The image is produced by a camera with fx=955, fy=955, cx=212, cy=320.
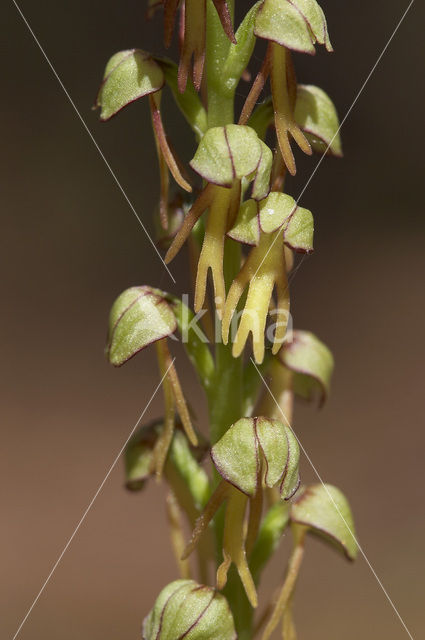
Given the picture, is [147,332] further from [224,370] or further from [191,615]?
[191,615]

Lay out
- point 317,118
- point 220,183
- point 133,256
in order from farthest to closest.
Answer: point 133,256, point 317,118, point 220,183

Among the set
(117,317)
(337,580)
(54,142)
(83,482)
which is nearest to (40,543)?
(83,482)

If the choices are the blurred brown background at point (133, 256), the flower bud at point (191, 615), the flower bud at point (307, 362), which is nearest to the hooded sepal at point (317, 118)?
the flower bud at point (307, 362)

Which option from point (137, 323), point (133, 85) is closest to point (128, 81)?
point (133, 85)

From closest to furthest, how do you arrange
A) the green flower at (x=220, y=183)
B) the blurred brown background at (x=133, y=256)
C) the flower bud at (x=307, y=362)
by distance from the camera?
the green flower at (x=220, y=183) < the flower bud at (x=307, y=362) < the blurred brown background at (x=133, y=256)

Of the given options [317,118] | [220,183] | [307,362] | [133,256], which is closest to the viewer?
[220,183]

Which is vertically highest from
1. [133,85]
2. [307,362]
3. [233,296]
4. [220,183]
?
[133,85]

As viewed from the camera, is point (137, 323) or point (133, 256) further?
point (133, 256)

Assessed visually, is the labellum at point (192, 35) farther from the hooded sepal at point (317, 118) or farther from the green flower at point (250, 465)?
the green flower at point (250, 465)

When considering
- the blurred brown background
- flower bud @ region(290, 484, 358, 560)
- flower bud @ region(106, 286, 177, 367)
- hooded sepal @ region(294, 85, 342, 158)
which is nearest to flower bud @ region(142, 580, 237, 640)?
flower bud @ region(290, 484, 358, 560)
